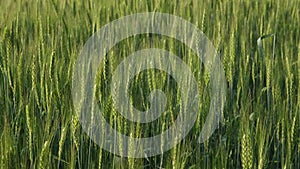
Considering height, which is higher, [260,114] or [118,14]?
[118,14]

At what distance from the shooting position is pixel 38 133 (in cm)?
97

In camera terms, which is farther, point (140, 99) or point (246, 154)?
point (140, 99)

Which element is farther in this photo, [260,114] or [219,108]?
[260,114]

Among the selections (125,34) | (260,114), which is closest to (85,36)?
(125,34)

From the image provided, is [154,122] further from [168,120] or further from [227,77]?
[227,77]

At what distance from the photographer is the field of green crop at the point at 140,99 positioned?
3.01 ft

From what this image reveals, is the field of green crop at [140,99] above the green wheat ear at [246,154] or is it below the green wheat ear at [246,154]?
above

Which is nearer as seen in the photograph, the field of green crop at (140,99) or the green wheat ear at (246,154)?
the green wheat ear at (246,154)

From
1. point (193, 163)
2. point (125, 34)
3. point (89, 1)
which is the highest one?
point (89, 1)

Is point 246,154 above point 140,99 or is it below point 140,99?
below

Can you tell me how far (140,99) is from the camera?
1125 millimetres

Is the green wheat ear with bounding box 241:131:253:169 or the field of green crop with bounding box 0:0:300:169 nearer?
the green wheat ear with bounding box 241:131:253:169

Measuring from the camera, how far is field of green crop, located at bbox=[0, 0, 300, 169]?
0.92 m

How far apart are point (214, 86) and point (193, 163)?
0.17 meters
